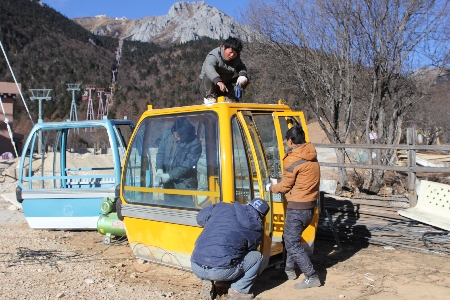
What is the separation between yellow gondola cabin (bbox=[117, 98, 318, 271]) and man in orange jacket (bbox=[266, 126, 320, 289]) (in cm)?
22

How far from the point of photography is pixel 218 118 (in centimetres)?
543

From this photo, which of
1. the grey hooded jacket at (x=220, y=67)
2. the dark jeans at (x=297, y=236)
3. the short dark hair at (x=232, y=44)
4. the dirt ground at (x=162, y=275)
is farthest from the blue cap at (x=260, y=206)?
the short dark hair at (x=232, y=44)

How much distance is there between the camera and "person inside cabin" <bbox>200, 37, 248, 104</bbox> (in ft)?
20.9

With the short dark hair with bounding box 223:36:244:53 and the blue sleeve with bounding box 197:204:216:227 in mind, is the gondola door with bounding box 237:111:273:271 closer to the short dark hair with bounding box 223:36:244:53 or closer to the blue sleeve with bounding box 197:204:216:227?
the blue sleeve with bounding box 197:204:216:227

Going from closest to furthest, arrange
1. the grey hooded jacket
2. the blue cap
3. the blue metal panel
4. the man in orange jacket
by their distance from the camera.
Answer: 1. the blue cap
2. the man in orange jacket
3. the grey hooded jacket
4. the blue metal panel

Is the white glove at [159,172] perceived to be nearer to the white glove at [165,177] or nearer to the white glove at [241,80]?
the white glove at [165,177]

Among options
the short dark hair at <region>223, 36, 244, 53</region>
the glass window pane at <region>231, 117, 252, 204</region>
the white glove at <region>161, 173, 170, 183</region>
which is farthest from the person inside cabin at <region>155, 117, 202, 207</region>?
the short dark hair at <region>223, 36, 244, 53</region>

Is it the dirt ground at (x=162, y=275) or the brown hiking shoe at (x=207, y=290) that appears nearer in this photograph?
the brown hiking shoe at (x=207, y=290)

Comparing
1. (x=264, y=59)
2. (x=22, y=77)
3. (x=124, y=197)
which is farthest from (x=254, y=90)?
(x=22, y=77)

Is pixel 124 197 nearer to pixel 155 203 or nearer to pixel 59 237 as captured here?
pixel 155 203

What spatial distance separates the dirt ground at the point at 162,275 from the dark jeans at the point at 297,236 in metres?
0.30

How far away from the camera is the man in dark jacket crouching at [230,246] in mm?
4766

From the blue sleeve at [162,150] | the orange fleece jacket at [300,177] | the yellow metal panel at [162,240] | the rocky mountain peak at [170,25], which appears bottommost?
the yellow metal panel at [162,240]

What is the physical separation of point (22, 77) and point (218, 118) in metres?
80.0
